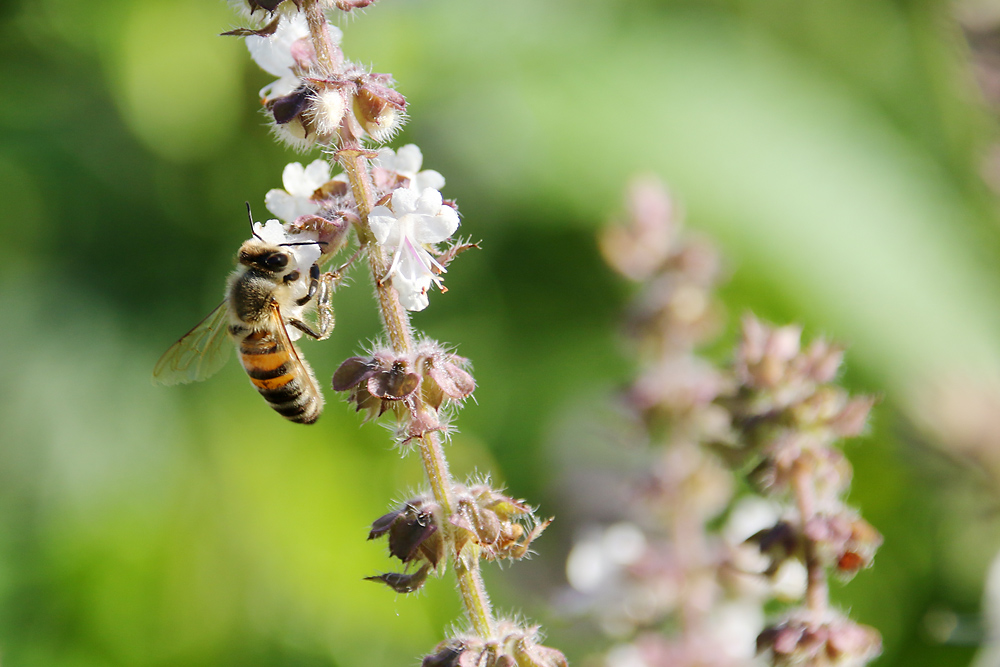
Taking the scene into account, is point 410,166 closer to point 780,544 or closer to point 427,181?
point 427,181

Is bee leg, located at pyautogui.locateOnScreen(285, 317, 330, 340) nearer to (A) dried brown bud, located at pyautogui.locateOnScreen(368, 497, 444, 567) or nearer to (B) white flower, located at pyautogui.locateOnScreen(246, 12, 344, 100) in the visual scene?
(B) white flower, located at pyautogui.locateOnScreen(246, 12, 344, 100)

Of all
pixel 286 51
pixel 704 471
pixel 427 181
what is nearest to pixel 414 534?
pixel 427 181

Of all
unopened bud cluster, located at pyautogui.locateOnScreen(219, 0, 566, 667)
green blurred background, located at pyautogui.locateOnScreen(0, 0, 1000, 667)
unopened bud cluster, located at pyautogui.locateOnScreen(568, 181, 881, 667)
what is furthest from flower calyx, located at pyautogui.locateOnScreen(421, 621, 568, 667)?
green blurred background, located at pyautogui.locateOnScreen(0, 0, 1000, 667)

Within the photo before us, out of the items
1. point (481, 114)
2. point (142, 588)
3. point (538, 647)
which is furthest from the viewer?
point (481, 114)

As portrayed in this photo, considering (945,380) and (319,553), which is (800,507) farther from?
(319,553)

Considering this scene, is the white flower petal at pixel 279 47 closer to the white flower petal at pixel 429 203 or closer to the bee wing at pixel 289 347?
the white flower petal at pixel 429 203

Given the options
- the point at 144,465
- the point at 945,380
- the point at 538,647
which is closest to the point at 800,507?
the point at 538,647

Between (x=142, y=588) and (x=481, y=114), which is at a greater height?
(x=481, y=114)
